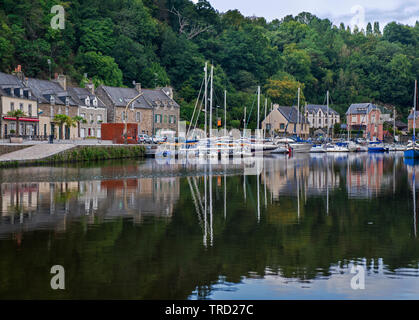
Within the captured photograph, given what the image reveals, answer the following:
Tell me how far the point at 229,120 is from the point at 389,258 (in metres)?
93.9

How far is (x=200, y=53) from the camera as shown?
131375 millimetres

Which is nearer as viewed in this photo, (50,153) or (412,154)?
(50,153)

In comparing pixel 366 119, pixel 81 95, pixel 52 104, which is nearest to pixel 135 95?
pixel 81 95

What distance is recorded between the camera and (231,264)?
1238 cm

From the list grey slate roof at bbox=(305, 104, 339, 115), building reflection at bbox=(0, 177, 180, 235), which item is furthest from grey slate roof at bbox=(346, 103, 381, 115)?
building reflection at bbox=(0, 177, 180, 235)

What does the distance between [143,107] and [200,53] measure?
150ft

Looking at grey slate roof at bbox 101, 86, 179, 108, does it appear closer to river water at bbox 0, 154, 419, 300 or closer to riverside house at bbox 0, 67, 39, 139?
riverside house at bbox 0, 67, 39, 139

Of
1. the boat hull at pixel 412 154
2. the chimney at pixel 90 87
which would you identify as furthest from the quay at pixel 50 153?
the boat hull at pixel 412 154

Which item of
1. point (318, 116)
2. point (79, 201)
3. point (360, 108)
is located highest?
point (360, 108)

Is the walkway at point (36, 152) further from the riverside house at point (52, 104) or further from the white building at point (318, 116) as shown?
the white building at point (318, 116)

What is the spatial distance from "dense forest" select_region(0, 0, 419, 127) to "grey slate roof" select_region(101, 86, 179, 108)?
22.2 feet

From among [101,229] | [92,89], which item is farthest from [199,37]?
[101,229]

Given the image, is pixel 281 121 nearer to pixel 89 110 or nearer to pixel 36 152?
pixel 89 110

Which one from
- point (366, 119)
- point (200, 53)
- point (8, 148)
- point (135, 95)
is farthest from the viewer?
point (366, 119)
